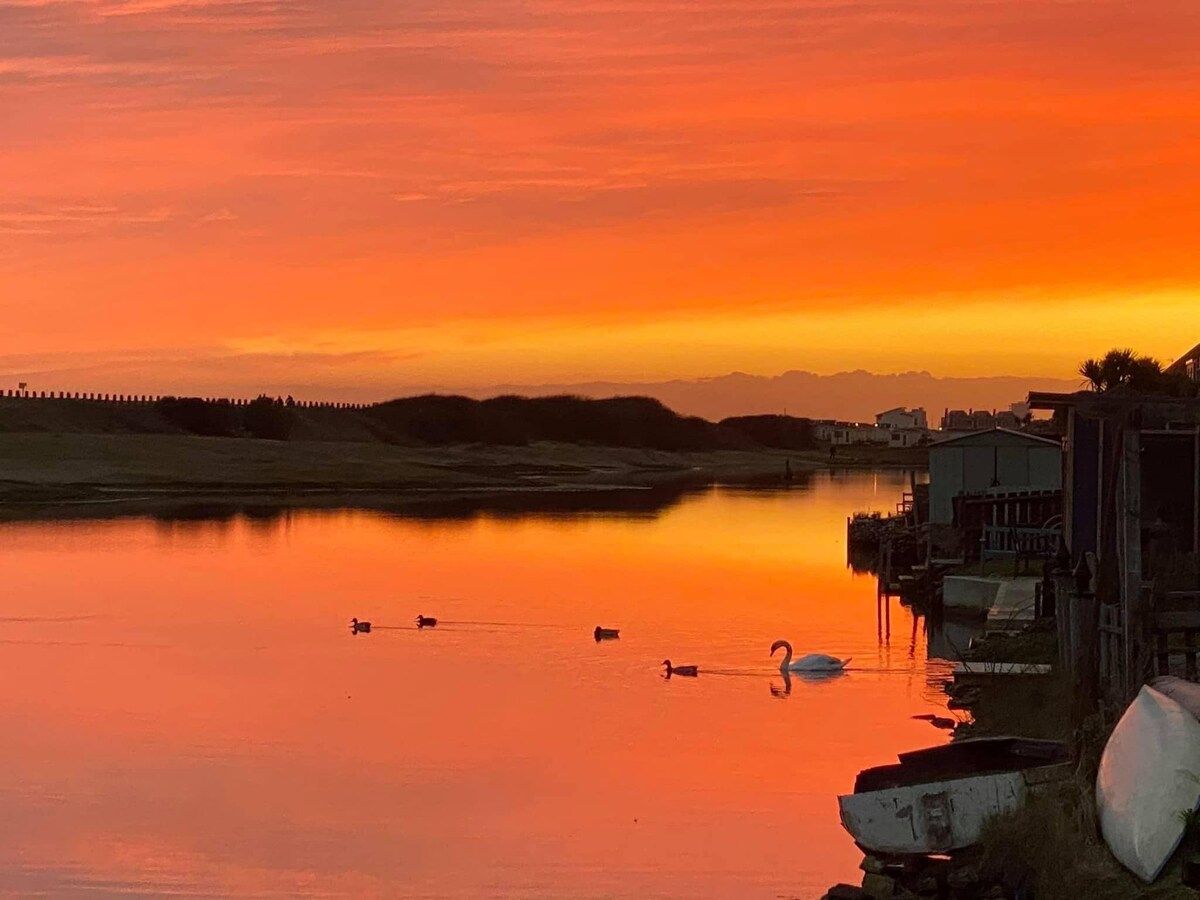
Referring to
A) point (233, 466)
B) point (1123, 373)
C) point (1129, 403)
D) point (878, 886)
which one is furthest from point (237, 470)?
point (878, 886)

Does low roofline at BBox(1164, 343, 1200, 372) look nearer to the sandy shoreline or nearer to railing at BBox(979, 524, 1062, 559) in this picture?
railing at BBox(979, 524, 1062, 559)

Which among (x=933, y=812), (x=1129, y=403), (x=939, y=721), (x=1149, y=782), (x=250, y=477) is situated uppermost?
(x=1129, y=403)

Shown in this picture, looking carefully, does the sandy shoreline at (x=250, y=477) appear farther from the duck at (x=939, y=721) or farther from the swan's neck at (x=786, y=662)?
the duck at (x=939, y=721)

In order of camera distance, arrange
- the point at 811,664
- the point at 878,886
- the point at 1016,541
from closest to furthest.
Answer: the point at 878,886
the point at 811,664
the point at 1016,541

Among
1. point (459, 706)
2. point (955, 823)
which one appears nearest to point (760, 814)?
point (955, 823)

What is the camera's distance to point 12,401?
574 ft

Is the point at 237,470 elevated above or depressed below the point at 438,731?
above

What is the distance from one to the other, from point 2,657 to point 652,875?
766 inches

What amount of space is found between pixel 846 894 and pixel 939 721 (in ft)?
35.1

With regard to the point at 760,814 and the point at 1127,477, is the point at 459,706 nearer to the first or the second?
the point at 760,814

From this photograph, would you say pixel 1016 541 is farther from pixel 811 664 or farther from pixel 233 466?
pixel 233 466

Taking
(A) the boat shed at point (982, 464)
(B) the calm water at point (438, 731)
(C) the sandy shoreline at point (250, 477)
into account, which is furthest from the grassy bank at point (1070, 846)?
(C) the sandy shoreline at point (250, 477)

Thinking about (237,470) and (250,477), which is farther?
(237,470)

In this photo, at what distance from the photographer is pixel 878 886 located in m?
15.0
